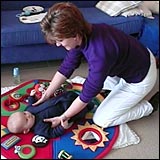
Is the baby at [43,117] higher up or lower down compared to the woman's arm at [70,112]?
lower down

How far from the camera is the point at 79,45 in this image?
4.17ft

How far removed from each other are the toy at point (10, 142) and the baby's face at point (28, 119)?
0.08m

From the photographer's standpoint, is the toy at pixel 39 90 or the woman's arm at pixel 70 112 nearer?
the woman's arm at pixel 70 112

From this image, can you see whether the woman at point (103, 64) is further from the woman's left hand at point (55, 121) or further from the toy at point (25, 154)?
the toy at point (25, 154)

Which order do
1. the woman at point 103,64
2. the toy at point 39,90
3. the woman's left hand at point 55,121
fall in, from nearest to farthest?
1. the woman at point 103,64
2. the woman's left hand at point 55,121
3. the toy at point 39,90

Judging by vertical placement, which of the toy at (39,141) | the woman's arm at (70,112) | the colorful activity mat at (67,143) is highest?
the woman's arm at (70,112)

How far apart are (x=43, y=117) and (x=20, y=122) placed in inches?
5.0

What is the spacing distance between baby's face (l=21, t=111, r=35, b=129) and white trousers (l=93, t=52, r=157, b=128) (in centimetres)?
34

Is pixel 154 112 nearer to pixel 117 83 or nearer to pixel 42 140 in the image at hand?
pixel 117 83

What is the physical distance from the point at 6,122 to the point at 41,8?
1016mm

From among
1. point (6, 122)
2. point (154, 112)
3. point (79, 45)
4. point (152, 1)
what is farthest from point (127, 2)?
point (6, 122)

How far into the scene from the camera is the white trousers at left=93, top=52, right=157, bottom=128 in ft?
4.95

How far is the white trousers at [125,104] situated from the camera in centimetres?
151

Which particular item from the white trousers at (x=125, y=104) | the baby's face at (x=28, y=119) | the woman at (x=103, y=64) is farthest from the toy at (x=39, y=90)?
the white trousers at (x=125, y=104)
